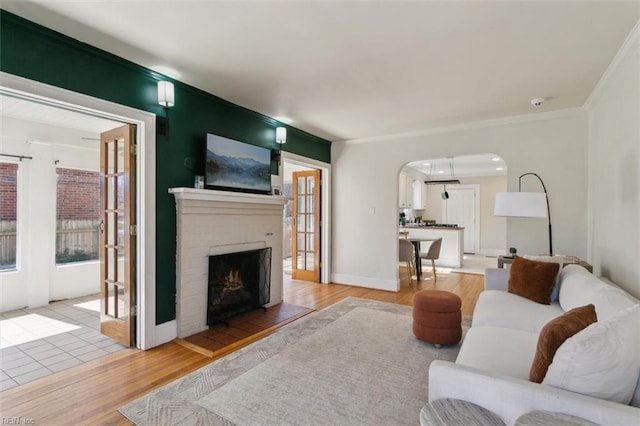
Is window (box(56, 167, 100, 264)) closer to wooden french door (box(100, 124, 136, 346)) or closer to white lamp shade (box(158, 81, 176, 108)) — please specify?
wooden french door (box(100, 124, 136, 346))

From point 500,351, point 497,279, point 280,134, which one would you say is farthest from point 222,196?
point 497,279

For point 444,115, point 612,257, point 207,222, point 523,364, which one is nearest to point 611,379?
point 523,364

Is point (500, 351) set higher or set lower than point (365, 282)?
higher

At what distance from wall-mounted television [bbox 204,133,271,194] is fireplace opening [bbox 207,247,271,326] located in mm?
782

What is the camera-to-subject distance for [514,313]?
241 centimetres

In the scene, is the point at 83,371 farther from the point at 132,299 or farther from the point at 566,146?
the point at 566,146

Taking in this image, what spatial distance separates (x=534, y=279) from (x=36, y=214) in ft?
19.3

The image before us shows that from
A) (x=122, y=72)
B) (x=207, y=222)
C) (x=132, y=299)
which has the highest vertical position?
(x=122, y=72)

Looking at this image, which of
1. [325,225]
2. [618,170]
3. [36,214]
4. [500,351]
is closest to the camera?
[500,351]

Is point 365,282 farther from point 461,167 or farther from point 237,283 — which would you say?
point 461,167

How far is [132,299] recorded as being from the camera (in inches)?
114

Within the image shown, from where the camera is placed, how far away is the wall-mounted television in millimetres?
3350

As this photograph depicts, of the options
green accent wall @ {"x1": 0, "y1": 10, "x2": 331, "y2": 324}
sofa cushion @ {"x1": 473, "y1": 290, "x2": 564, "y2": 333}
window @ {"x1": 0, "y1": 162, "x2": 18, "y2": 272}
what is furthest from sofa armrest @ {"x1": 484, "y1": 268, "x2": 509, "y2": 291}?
window @ {"x1": 0, "y1": 162, "x2": 18, "y2": 272}

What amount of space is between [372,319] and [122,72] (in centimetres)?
345
